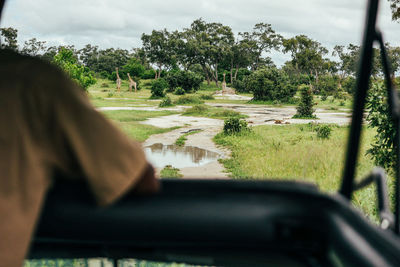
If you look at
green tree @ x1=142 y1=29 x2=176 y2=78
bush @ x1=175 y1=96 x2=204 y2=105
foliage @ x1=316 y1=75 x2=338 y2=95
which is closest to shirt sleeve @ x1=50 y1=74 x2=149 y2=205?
green tree @ x1=142 y1=29 x2=176 y2=78

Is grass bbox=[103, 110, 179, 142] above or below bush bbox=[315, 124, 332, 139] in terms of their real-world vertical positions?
below

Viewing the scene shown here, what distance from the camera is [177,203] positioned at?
667 millimetres

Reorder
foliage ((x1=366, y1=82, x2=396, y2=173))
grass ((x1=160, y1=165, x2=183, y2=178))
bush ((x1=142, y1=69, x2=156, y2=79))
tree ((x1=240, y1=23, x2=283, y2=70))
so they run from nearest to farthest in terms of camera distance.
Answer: foliage ((x1=366, y1=82, x2=396, y2=173)) < grass ((x1=160, y1=165, x2=183, y2=178)) < tree ((x1=240, y1=23, x2=283, y2=70)) < bush ((x1=142, y1=69, x2=156, y2=79))

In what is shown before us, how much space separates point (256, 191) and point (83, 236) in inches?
10.9

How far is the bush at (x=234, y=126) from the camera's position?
21.7 feet

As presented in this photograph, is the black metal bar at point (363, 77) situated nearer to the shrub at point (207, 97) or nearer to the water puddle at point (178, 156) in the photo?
the water puddle at point (178, 156)

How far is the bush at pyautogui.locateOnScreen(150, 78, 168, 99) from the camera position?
9867 mm

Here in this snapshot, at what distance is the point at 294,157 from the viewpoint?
5.00m

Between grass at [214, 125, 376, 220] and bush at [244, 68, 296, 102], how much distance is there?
2.90 metres

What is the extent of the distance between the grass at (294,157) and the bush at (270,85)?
290 centimetres

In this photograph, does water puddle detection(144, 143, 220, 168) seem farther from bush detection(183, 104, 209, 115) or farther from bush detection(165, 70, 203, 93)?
bush detection(165, 70, 203, 93)

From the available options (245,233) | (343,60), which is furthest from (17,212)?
(343,60)

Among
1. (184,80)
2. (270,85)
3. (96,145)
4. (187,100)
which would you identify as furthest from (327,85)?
(96,145)

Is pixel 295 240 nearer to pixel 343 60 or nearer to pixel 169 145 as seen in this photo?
pixel 169 145
